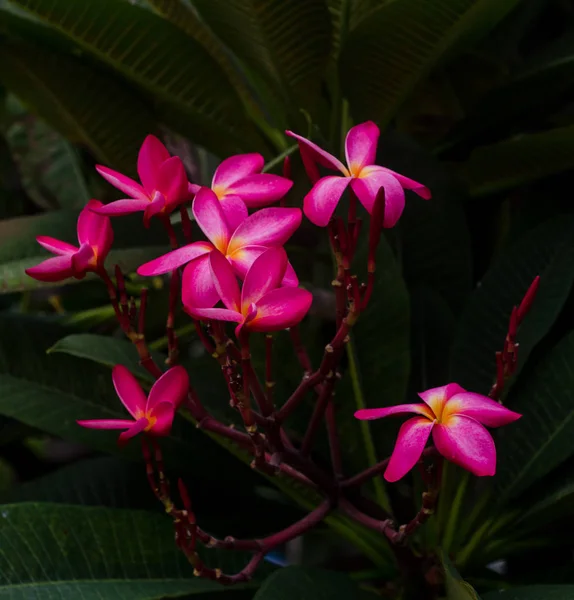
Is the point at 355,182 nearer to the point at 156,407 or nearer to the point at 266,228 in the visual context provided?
the point at 266,228

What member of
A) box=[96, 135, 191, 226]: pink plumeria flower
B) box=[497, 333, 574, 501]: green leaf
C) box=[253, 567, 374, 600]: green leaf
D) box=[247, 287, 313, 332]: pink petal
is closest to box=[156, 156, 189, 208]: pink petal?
box=[96, 135, 191, 226]: pink plumeria flower

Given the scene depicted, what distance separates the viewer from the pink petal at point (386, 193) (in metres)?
0.35

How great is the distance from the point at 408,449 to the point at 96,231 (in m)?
0.22

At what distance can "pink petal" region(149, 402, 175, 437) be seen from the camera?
344 mm

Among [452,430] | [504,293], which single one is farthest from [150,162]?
[504,293]

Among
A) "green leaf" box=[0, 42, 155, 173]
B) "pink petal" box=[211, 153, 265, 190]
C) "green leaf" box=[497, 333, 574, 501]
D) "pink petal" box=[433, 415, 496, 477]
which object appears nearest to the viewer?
"pink petal" box=[433, 415, 496, 477]

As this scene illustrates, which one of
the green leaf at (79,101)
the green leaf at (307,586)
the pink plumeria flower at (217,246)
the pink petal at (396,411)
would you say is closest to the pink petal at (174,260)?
the pink plumeria flower at (217,246)

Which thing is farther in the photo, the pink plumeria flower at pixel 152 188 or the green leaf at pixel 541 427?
the green leaf at pixel 541 427

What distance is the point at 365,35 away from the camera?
1.97 feet

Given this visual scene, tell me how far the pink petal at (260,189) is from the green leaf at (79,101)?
0.38 meters

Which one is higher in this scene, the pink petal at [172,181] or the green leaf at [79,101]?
the green leaf at [79,101]

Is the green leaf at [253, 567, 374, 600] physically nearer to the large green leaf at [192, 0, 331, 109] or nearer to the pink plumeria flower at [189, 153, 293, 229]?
the pink plumeria flower at [189, 153, 293, 229]

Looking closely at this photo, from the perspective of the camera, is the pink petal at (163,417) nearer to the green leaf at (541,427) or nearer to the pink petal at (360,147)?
the pink petal at (360,147)

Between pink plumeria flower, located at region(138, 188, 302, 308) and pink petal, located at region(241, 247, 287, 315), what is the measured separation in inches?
0.6
